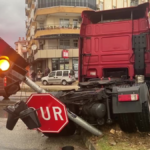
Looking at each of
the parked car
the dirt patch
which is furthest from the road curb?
the parked car

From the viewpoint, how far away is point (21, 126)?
6.12 metres

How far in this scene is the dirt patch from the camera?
3.78 m

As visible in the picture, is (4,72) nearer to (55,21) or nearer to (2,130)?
(2,130)

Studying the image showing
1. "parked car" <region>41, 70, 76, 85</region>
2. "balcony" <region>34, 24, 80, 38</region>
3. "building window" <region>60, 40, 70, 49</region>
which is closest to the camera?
"parked car" <region>41, 70, 76, 85</region>

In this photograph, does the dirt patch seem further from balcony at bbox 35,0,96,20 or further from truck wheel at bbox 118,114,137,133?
balcony at bbox 35,0,96,20

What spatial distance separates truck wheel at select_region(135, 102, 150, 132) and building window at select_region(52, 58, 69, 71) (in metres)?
31.9

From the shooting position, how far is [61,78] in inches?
1029

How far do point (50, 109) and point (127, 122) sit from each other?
1.38m

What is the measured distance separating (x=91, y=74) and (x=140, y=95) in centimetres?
291

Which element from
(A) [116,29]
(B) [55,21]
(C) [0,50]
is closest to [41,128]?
(C) [0,50]

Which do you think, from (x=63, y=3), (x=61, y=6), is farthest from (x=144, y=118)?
(x=63, y=3)

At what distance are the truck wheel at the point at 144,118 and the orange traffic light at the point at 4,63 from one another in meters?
2.23

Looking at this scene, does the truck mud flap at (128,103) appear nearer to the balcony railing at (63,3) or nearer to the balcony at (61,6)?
the balcony at (61,6)

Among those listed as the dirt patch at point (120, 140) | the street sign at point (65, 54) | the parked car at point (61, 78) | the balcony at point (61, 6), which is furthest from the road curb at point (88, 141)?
the balcony at point (61, 6)
